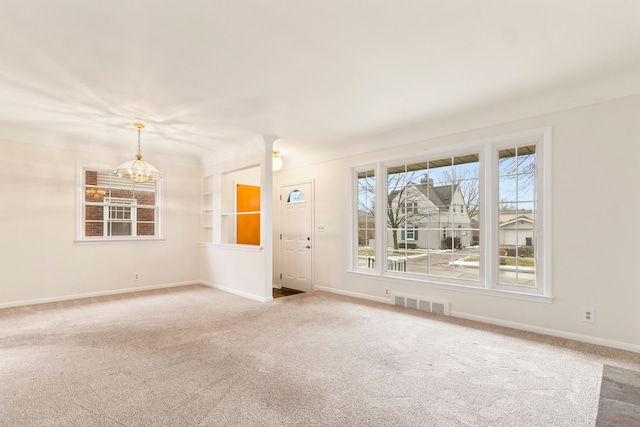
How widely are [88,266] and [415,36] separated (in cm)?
562

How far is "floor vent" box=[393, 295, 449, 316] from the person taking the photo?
414 cm

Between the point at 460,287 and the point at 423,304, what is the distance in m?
0.55

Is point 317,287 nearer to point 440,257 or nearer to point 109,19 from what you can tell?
point 440,257

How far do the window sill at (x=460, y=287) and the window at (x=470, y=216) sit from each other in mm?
20

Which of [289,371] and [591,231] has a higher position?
[591,231]

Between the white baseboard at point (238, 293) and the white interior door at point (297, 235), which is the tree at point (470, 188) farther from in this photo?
the white baseboard at point (238, 293)

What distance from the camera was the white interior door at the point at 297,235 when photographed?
19.4ft

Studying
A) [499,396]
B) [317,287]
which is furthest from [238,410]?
[317,287]

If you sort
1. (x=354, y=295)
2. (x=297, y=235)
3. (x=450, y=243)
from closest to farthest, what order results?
1. (x=450, y=243)
2. (x=354, y=295)
3. (x=297, y=235)

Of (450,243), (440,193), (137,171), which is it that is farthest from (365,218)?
(137,171)

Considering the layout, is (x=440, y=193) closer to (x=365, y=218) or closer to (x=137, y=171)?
(x=365, y=218)

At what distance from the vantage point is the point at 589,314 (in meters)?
3.17

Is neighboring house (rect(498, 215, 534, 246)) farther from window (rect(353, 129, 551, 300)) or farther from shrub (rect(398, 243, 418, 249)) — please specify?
shrub (rect(398, 243, 418, 249))

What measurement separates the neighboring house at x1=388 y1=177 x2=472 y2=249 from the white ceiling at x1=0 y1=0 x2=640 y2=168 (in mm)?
956
